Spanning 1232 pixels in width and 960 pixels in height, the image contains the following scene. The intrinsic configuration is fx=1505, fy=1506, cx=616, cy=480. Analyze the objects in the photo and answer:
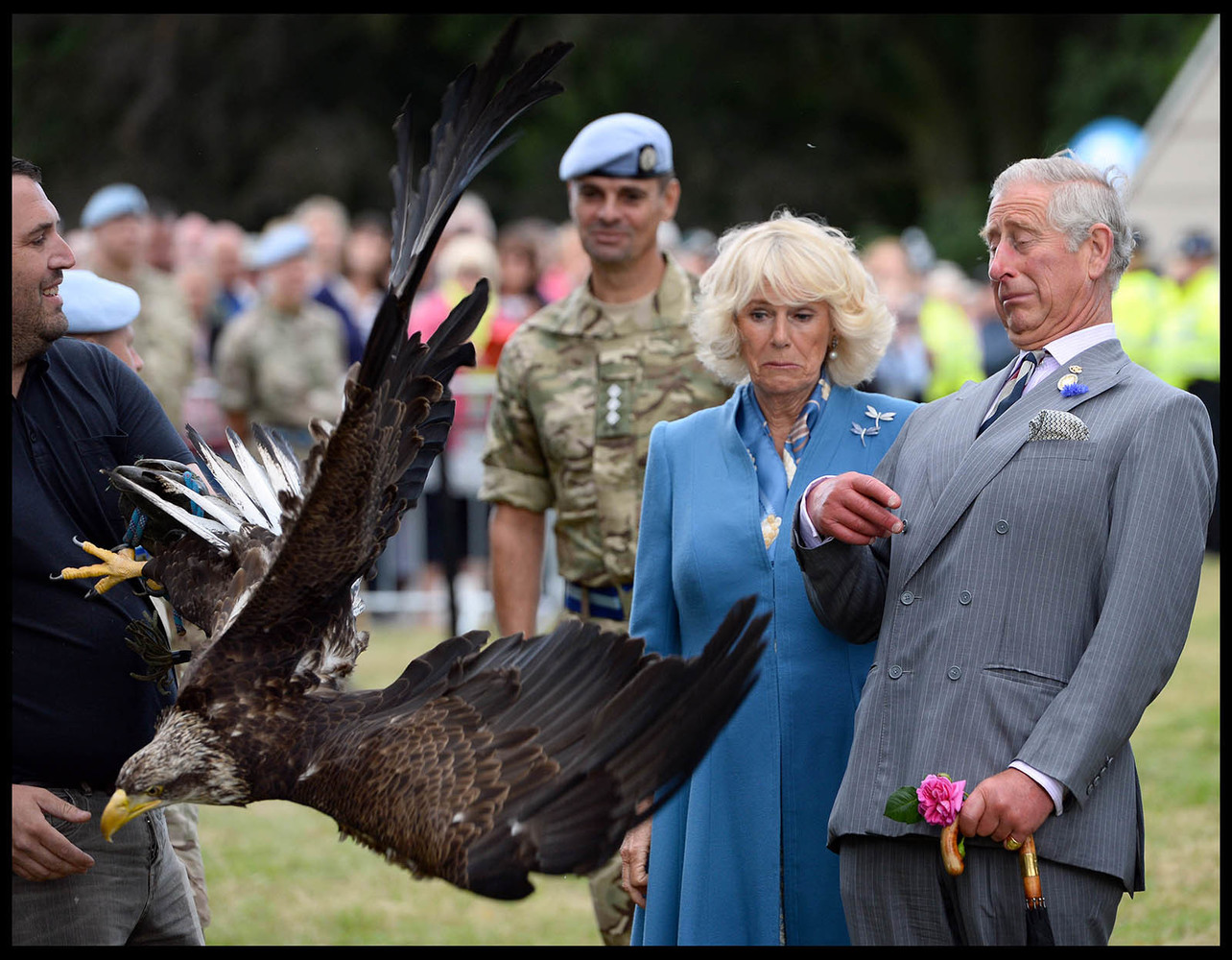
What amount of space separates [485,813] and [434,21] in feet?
77.5

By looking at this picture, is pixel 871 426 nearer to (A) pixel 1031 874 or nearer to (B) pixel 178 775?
(A) pixel 1031 874

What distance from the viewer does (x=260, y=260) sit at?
31.9ft

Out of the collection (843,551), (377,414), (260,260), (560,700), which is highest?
(260,260)

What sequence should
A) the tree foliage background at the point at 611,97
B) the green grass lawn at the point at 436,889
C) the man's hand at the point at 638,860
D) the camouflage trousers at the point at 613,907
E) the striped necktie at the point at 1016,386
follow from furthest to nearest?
the tree foliage background at the point at 611,97 → the green grass lawn at the point at 436,889 → the camouflage trousers at the point at 613,907 → the man's hand at the point at 638,860 → the striped necktie at the point at 1016,386

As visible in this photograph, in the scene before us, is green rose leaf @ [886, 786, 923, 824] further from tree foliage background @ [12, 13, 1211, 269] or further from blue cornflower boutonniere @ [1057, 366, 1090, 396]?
tree foliage background @ [12, 13, 1211, 269]

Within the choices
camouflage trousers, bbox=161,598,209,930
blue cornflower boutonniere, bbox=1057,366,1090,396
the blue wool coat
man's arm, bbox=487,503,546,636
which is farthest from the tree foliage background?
blue cornflower boutonniere, bbox=1057,366,1090,396

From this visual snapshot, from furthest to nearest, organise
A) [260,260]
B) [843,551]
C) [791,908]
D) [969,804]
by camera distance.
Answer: [260,260]
[791,908]
[843,551]
[969,804]

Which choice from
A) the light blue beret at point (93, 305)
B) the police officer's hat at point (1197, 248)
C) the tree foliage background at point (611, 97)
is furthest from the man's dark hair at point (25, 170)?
the tree foliage background at point (611, 97)

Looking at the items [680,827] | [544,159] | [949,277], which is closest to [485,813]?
[680,827]

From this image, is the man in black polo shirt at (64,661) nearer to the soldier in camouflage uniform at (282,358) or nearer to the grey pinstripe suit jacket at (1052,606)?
the grey pinstripe suit jacket at (1052,606)

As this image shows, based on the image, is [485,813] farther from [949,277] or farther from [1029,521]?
[949,277]

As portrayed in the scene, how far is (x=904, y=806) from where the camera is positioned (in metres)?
2.88

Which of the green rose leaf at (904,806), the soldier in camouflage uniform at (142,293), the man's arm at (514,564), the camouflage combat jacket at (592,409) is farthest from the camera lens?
the soldier in camouflage uniform at (142,293)

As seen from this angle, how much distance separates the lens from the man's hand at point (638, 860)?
3.71m
